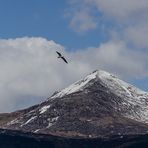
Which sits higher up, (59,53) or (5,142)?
(5,142)

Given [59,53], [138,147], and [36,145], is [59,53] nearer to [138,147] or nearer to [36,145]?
[138,147]

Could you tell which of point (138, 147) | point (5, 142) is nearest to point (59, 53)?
point (138, 147)

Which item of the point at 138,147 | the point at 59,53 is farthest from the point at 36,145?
the point at 59,53

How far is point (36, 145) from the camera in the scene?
200 meters

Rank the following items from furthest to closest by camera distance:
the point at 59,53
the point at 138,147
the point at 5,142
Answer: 1. the point at 5,142
2. the point at 138,147
3. the point at 59,53

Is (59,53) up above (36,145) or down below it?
below

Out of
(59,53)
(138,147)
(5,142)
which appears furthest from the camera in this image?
(5,142)

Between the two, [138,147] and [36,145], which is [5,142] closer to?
[36,145]

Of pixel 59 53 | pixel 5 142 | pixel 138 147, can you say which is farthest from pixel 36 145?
pixel 59 53

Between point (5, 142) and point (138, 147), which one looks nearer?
Result: point (138, 147)

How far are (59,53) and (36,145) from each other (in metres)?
106

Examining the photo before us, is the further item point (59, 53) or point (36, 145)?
point (36, 145)

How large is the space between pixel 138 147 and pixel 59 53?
92.2m

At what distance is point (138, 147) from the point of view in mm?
183250
